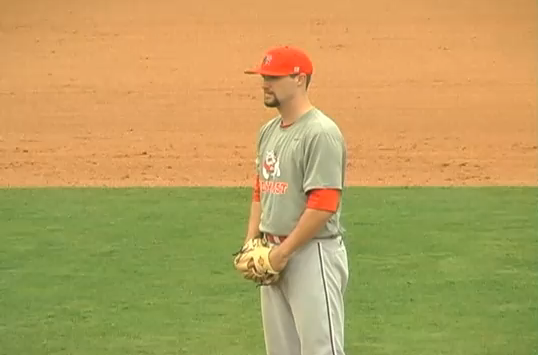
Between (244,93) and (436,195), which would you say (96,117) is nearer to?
(244,93)

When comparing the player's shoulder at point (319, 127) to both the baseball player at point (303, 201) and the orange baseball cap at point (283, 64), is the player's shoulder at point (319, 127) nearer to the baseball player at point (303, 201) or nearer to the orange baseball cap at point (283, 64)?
the baseball player at point (303, 201)

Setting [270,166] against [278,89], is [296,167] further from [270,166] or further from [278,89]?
[278,89]

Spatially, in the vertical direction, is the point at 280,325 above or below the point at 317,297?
below

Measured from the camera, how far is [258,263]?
468 cm

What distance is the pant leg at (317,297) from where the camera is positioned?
4656mm

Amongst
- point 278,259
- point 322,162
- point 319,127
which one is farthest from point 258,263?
point 319,127

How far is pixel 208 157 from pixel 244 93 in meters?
3.09

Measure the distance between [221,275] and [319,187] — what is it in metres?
3.89

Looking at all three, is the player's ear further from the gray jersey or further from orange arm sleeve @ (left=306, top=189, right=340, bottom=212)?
orange arm sleeve @ (left=306, top=189, right=340, bottom=212)

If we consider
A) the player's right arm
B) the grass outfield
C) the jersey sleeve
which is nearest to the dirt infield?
the grass outfield

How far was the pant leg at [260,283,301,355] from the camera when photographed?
4824mm

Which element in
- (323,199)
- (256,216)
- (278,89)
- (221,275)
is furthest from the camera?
(221,275)

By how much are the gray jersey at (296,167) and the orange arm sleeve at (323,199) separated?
2 centimetres

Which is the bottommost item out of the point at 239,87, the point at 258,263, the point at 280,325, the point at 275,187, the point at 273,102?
the point at 280,325
